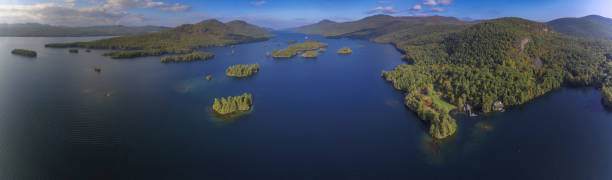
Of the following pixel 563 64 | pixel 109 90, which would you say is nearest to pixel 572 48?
pixel 563 64

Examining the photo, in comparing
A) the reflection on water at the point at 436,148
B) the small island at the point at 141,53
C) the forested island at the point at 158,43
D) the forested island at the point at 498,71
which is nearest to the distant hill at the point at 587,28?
the forested island at the point at 498,71

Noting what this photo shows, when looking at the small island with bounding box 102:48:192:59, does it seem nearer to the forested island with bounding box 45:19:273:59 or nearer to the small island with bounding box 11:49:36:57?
the forested island with bounding box 45:19:273:59

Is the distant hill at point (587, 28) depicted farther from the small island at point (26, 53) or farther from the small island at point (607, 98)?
the small island at point (26, 53)

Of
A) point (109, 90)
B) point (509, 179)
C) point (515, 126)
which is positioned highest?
point (109, 90)

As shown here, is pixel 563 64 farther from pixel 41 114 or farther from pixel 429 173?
pixel 41 114

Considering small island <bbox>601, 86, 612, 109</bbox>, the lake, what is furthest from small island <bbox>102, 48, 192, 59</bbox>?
small island <bbox>601, 86, 612, 109</bbox>
